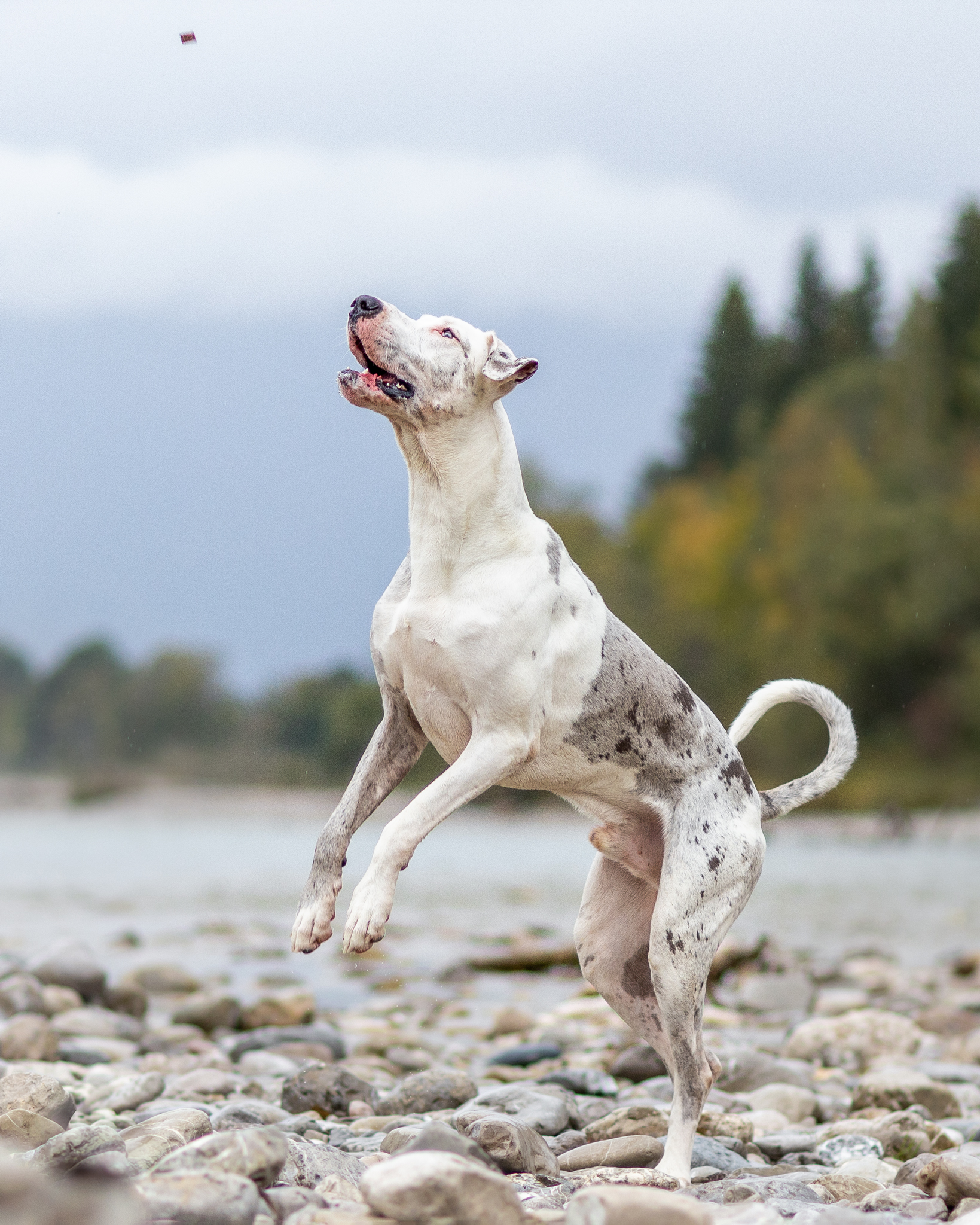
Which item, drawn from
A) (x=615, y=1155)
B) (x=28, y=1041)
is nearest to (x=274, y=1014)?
(x=28, y=1041)

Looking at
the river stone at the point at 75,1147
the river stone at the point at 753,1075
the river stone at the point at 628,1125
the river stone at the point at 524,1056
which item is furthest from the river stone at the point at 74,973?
the river stone at the point at 75,1147

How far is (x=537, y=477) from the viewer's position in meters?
74.2

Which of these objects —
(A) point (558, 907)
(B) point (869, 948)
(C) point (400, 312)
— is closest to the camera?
(C) point (400, 312)

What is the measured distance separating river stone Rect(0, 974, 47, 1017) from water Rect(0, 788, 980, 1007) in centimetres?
266

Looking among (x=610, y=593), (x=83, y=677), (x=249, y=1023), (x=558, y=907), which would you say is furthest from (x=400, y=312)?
(x=83, y=677)

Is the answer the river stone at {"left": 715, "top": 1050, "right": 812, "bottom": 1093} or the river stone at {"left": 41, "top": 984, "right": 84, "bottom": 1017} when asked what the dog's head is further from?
the river stone at {"left": 41, "top": 984, "right": 84, "bottom": 1017}

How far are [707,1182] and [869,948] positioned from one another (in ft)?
36.4

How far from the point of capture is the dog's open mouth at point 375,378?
5070 mm

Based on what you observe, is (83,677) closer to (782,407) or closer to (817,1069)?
(782,407)

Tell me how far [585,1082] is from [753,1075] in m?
0.95

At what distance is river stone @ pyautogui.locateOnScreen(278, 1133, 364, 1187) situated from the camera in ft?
15.3

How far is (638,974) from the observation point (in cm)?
587

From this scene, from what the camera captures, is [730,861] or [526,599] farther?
[730,861]

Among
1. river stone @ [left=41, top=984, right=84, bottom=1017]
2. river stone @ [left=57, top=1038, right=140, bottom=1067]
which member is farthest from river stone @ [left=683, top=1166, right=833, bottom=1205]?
river stone @ [left=41, top=984, right=84, bottom=1017]
